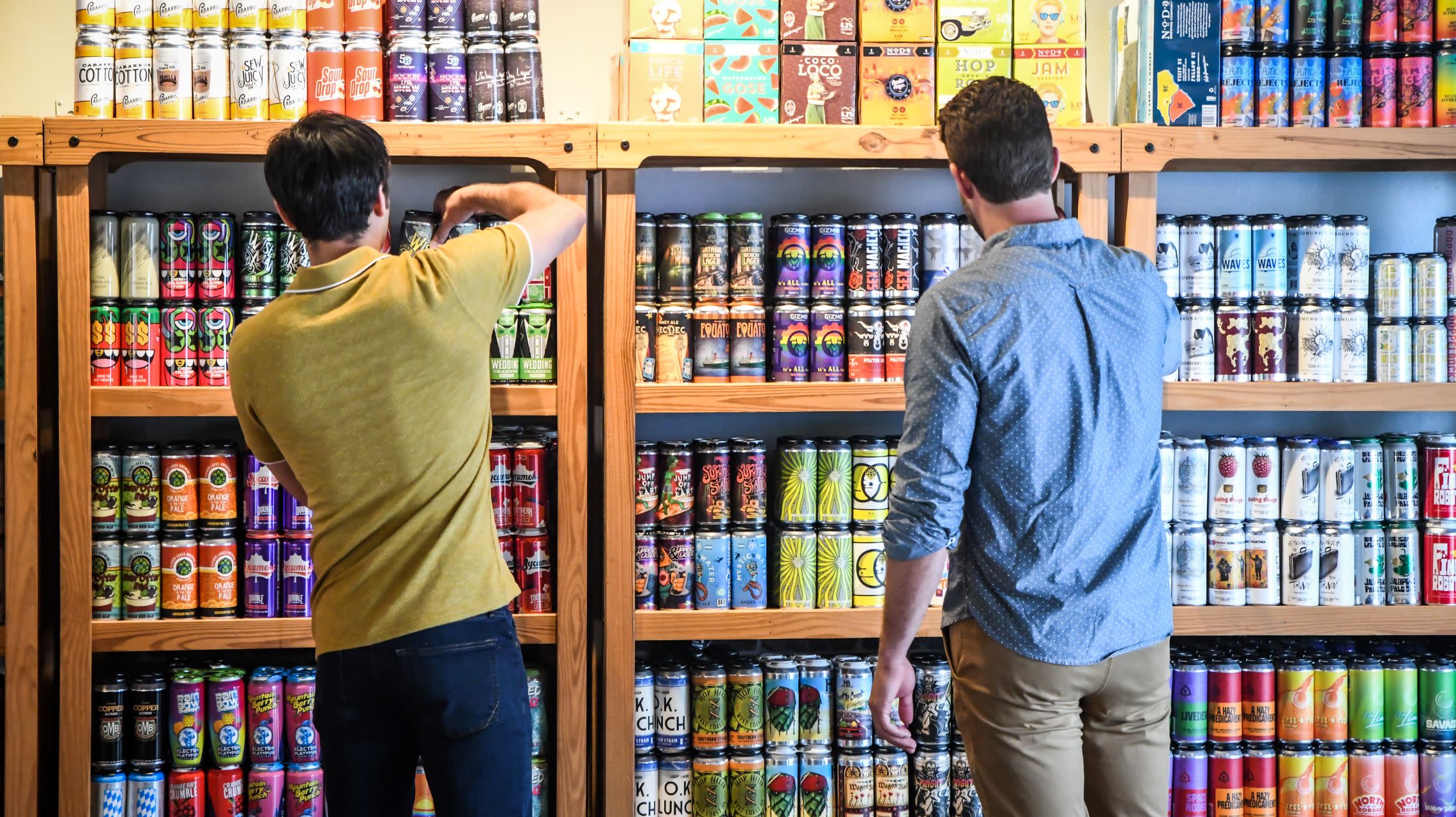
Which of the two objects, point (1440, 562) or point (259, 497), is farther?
point (1440, 562)

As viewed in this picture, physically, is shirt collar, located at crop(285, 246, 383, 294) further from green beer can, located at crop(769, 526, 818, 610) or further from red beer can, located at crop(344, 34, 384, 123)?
green beer can, located at crop(769, 526, 818, 610)

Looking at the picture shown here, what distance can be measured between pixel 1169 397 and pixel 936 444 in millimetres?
1086

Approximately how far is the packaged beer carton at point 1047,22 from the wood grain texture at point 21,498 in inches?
74.5

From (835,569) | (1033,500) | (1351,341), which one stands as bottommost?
(835,569)

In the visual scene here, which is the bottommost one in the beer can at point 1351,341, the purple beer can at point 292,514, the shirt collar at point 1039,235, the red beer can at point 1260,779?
the red beer can at point 1260,779

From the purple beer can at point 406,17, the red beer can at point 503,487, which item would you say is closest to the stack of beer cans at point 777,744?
the red beer can at point 503,487

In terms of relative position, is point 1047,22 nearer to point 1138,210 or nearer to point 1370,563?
point 1138,210

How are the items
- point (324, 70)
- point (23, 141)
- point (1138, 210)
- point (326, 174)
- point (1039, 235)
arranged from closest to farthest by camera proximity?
point (326, 174) → point (1039, 235) → point (23, 141) → point (324, 70) → point (1138, 210)

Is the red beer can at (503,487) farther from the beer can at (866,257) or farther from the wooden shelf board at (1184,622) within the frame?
the beer can at (866,257)

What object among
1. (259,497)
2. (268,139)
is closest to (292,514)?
(259,497)

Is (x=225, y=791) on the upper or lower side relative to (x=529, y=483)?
lower

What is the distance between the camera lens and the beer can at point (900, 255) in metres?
2.42

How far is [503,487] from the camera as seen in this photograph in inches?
94.0

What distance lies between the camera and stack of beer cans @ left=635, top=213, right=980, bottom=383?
2.41 meters
